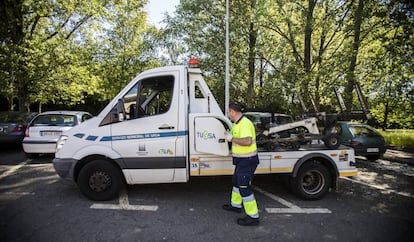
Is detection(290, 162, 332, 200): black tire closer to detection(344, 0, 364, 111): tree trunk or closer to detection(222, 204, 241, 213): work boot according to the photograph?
detection(222, 204, 241, 213): work boot

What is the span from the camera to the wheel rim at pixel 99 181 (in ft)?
14.2

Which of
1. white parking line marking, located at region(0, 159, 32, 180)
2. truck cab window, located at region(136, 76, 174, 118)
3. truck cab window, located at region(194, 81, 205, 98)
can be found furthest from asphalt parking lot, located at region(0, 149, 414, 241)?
truck cab window, located at region(194, 81, 205, 98)

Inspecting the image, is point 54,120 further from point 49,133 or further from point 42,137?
point 42,137

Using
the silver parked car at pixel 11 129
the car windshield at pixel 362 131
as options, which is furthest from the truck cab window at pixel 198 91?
the silver parked car at pixel 11 129

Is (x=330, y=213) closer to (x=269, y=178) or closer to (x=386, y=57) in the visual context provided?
(x=269, y=178)

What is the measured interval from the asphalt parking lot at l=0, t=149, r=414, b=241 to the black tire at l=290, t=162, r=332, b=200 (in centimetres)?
16

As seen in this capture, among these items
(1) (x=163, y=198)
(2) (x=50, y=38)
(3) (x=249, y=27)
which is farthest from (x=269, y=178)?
(2) (x=50, y=38)

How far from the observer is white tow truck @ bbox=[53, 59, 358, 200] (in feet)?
13.7

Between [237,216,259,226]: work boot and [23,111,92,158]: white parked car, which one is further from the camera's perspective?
[23,111,92,158]: white parked car

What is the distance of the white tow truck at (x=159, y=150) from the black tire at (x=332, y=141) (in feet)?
0.29

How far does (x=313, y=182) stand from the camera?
466 centimetres

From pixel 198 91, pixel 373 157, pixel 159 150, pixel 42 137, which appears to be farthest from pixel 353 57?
pixel 42 137

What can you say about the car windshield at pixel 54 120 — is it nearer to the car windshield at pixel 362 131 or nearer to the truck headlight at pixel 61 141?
the truck headlight at pixel 61 141

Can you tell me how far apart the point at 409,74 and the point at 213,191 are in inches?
349
